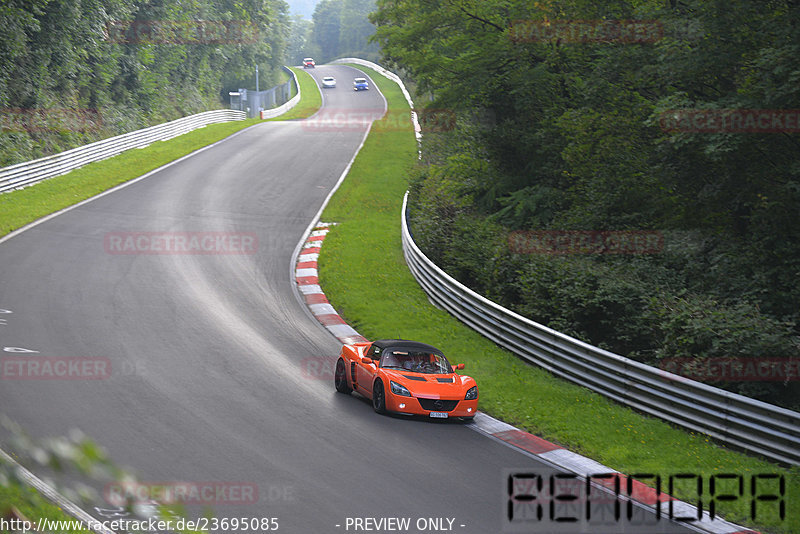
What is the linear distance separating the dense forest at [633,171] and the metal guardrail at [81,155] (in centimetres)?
1490

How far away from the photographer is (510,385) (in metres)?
14.1

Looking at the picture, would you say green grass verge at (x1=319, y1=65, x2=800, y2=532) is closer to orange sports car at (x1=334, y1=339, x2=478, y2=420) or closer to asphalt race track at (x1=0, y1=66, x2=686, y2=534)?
orange sports car at (x1=334, y1=339, x2=478, y2=420)

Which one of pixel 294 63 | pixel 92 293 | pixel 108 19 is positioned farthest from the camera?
pixel 294 63

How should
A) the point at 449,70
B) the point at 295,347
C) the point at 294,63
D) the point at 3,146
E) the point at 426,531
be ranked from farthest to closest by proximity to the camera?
the point at 294,63 < the point at 3,146 < the point at 449,70 < the point at 295,347 < the point at 426,531

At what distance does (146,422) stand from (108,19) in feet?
117

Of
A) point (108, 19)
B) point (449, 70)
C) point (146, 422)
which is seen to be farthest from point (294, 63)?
point (146, 422)

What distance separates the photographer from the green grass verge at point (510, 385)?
10383 millimetres

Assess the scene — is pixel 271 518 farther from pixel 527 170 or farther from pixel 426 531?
pixel 527 170

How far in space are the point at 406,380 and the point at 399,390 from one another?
0.25 m

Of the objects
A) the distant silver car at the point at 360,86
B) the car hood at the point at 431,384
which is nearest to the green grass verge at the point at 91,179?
the car hood at the point at 431,384

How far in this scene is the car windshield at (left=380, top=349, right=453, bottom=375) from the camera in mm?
13023

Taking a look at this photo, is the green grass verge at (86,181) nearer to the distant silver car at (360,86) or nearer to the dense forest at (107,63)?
the dense forest at (107,63)

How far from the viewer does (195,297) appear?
62.2 ft

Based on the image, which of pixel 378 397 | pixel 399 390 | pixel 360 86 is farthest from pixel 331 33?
pixel 399 390
